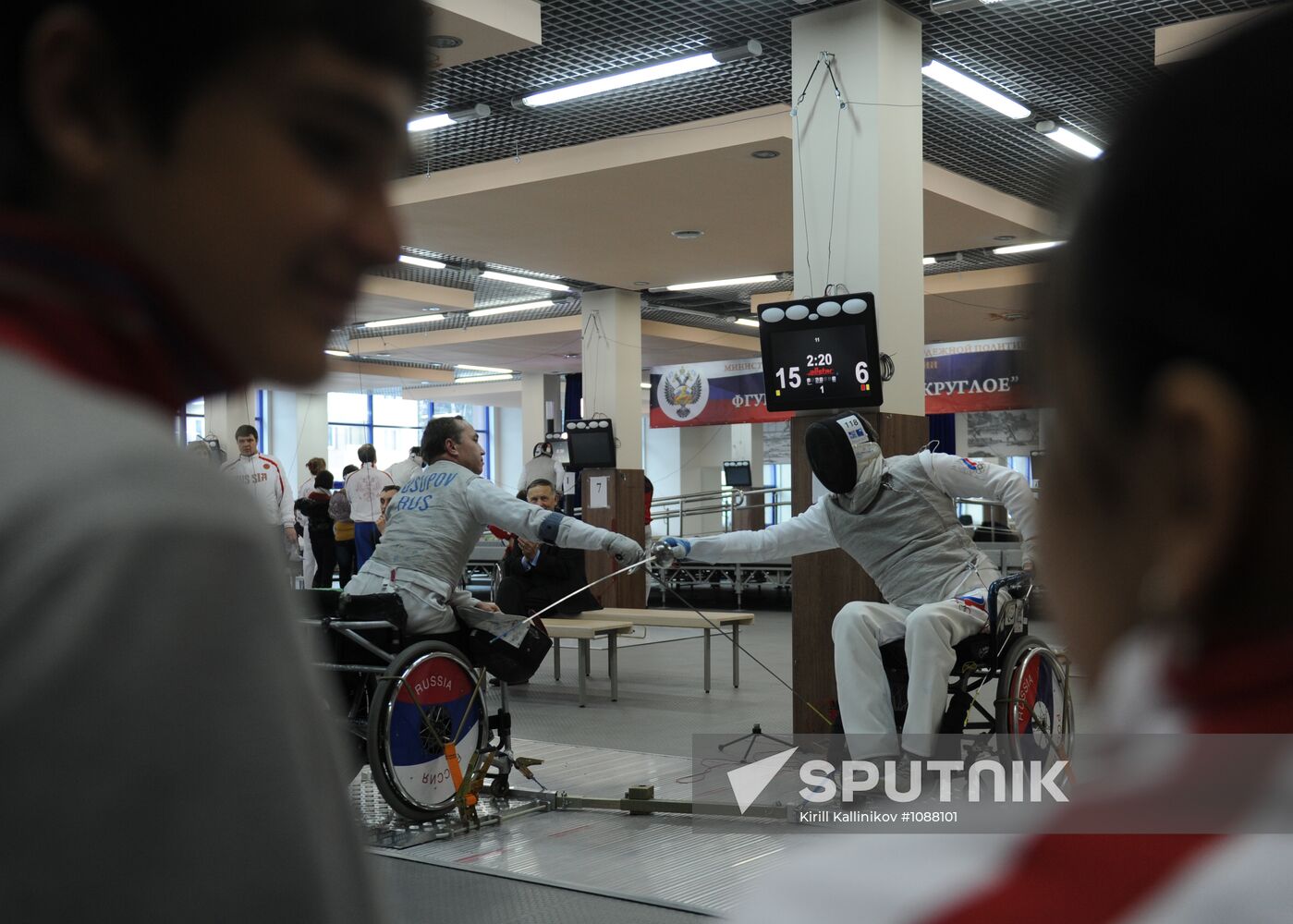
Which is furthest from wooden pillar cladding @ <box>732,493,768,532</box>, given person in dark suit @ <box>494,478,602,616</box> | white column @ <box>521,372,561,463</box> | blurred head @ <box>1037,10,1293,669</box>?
blurred head @ <box>1037,10,1293,669</box>

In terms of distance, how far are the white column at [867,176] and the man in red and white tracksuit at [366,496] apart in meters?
6.83

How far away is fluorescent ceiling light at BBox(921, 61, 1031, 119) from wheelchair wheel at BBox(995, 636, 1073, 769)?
401 centimetres

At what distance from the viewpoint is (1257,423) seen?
12.6 inches

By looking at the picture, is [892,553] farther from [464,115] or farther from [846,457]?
[464,115]

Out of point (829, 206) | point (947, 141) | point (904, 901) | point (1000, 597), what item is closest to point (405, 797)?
point (1000, 597)

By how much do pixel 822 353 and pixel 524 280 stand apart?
26.7ft

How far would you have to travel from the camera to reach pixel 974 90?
778 centimetres

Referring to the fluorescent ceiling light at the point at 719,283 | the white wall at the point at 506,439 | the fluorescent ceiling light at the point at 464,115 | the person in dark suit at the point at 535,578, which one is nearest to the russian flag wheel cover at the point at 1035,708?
the person in dark suit at the point at 535,578

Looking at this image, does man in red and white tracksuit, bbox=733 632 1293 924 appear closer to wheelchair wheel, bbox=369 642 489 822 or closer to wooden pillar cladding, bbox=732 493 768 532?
wheelchair wheel, bbox=369 642 489 822

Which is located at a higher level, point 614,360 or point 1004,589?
point 614,360

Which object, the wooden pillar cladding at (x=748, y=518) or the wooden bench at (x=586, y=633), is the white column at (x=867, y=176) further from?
the wooden pillar cladding at (x=748, y=518)

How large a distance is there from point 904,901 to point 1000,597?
4436mm

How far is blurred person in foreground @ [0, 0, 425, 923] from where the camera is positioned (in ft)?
0.91

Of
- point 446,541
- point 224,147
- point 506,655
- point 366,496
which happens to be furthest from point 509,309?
point 224,147
